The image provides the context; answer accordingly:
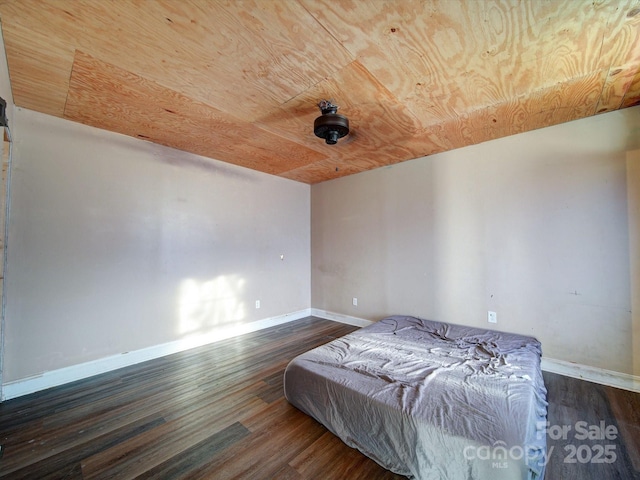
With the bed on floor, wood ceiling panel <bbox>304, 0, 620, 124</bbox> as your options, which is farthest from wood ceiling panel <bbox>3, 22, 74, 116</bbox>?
the bed on floor

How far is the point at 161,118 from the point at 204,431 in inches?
107

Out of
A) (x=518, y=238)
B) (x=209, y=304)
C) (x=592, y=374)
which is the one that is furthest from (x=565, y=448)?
(x=209, y=304)

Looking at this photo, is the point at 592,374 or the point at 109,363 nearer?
the point at 592,374

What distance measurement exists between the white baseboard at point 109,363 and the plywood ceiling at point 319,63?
8.08 ft

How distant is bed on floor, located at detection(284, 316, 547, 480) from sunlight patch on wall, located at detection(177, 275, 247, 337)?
6.12 feet

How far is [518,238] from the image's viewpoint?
2.82m

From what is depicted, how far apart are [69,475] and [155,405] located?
0.66 meters

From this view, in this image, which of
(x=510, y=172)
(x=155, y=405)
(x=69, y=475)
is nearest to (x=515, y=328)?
(x=510, y=172)

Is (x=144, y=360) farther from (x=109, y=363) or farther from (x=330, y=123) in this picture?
(x=330, y=123)

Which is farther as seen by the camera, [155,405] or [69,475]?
[155,405]

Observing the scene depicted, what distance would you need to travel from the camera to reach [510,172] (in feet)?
9.46

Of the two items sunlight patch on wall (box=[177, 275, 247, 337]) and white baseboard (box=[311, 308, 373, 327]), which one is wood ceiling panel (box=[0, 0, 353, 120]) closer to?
sunlight patch on wall (box=[177, 275, 247, 337])

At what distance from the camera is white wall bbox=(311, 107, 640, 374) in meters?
2.37

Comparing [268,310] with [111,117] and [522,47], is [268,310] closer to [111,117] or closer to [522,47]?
[111,117]
